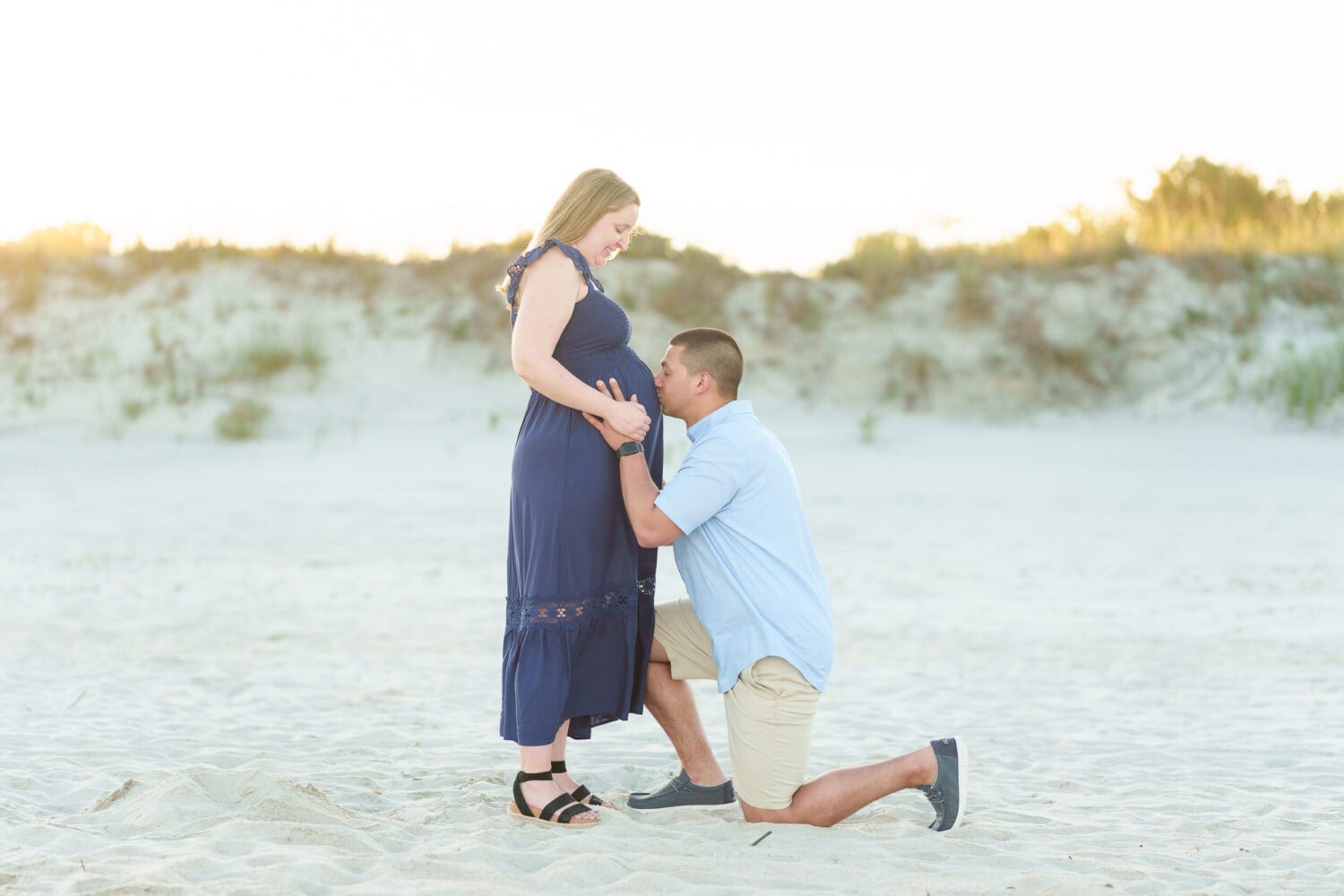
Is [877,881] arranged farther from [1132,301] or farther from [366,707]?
[1132,301]

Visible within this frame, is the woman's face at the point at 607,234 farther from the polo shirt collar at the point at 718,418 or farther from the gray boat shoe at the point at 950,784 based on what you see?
the gray boat shoe at the point at 950,784

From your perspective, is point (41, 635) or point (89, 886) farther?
point (41, 635)

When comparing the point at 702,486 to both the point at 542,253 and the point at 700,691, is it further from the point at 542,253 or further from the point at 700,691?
the point at 700,691

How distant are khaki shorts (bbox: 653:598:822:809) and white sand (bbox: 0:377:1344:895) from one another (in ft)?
0.48

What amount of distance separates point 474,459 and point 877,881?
1112 centimetres

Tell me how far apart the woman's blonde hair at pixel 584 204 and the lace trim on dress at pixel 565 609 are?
109 cm

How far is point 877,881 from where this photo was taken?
142 inches

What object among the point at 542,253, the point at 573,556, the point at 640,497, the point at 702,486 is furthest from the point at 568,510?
the point at 542,253

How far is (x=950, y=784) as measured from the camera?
13.5 ft

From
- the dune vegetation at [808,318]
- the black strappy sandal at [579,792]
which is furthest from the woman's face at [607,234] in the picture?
the dune vegetation at [808,318]

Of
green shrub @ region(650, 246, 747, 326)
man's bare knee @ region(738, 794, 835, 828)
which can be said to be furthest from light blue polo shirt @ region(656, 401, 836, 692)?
green shrub @ region(650, 246, 747, 326)

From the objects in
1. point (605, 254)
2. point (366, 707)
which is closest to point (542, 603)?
point (605, 254)

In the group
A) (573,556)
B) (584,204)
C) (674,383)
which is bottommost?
(573,556)

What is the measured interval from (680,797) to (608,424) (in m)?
1.29
